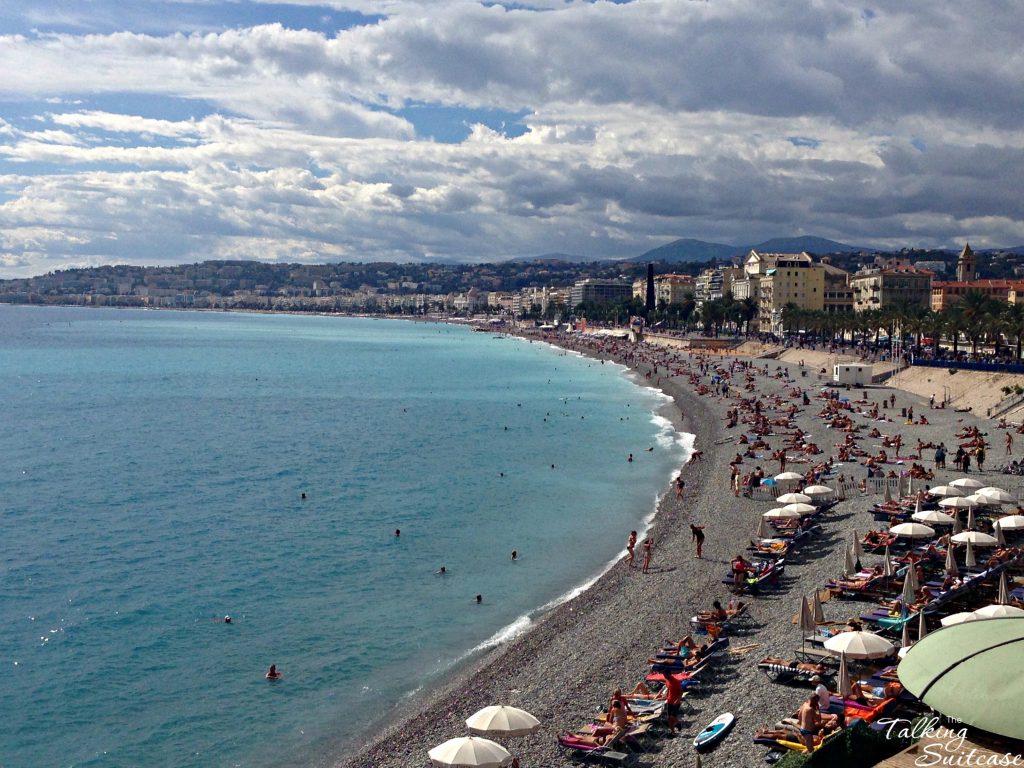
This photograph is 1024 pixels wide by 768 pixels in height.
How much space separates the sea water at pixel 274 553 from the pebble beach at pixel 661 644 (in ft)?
3.78

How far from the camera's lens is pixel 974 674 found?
30.0ft

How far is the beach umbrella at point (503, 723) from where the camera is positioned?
12.9 metres

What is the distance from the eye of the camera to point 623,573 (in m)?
24.2

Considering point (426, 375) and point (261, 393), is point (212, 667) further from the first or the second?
point (426, 375)

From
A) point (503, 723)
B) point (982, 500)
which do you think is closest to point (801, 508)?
point (982, 500)

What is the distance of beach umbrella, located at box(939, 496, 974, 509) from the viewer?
2306cm

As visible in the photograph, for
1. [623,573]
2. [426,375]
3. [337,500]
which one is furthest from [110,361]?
[623,573]

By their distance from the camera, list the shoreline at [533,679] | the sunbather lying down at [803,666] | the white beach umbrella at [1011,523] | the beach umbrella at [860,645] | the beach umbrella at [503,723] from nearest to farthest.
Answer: the beach umbrella at [503,723]
the beach umbrella at [860,645]
the sunbather lying down at [803,666]
the shoreline at [533,679]
the white beach umbrella at [1011,523]

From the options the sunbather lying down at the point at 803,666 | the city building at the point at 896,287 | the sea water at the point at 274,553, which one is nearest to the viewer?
the sunbather lying down at the point at 803,666

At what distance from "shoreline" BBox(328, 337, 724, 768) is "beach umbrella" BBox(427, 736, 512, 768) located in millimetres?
1728

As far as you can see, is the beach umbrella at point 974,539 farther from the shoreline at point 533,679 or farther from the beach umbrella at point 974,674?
the beach umbrella at point 974,674

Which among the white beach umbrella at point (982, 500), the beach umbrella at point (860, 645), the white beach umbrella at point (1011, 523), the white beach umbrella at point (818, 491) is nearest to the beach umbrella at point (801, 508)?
the white beach umbrella at point (818, 491)

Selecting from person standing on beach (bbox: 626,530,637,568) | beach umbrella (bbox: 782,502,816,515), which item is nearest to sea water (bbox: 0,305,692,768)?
person standing on beach (bbox: 626,530,637,568)

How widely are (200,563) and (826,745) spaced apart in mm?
20300
